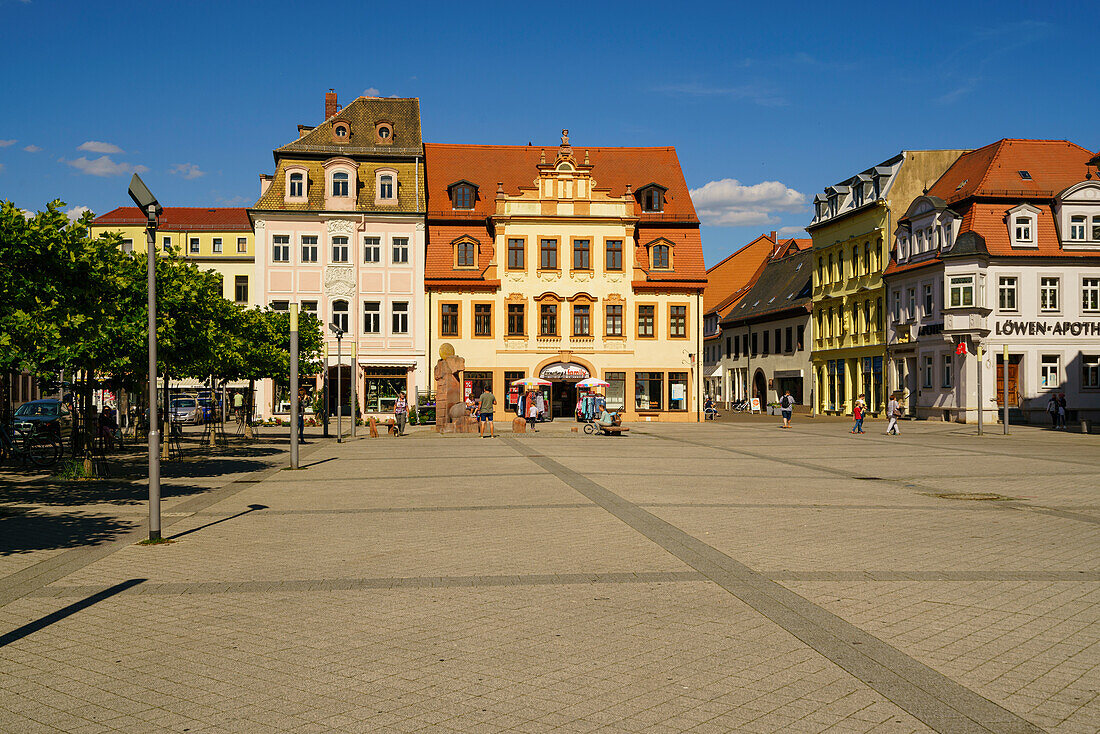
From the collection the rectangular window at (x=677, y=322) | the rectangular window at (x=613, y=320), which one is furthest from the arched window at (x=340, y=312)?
the rectangular window at (x=677, y=322)

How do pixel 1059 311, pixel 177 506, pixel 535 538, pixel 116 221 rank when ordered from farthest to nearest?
pixel 116 221, pixel 1059 311, pixel 177 506, pixel 535 538

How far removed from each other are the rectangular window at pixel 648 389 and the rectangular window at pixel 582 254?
6663 millimetres

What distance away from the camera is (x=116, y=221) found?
78625 mm

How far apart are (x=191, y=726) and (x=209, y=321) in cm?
2026

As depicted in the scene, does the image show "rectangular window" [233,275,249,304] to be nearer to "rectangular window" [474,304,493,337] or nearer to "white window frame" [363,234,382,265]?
"white window frame" [363,234,382,265]

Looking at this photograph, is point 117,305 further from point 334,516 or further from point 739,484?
point 739,484

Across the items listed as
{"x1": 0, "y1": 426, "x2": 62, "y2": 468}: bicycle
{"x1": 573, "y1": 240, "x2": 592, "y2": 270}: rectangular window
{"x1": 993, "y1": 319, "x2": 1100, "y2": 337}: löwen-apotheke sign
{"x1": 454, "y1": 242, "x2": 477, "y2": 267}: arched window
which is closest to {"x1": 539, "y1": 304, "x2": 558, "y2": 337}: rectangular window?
{"x1": 573, "y1": 240, "x2": 592, "y2": 270}: rectangular window

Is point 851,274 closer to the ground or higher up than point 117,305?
higher up

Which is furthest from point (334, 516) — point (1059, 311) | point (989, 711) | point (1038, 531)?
point (1059, 311)

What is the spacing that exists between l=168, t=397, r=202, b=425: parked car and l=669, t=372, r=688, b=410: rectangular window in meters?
24.8

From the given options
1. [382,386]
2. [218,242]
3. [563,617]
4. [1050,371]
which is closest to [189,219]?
[218,242]

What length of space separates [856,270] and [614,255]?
55.7ft

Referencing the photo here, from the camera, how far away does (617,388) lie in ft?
181

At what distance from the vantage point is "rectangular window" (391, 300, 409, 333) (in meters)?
53.3
